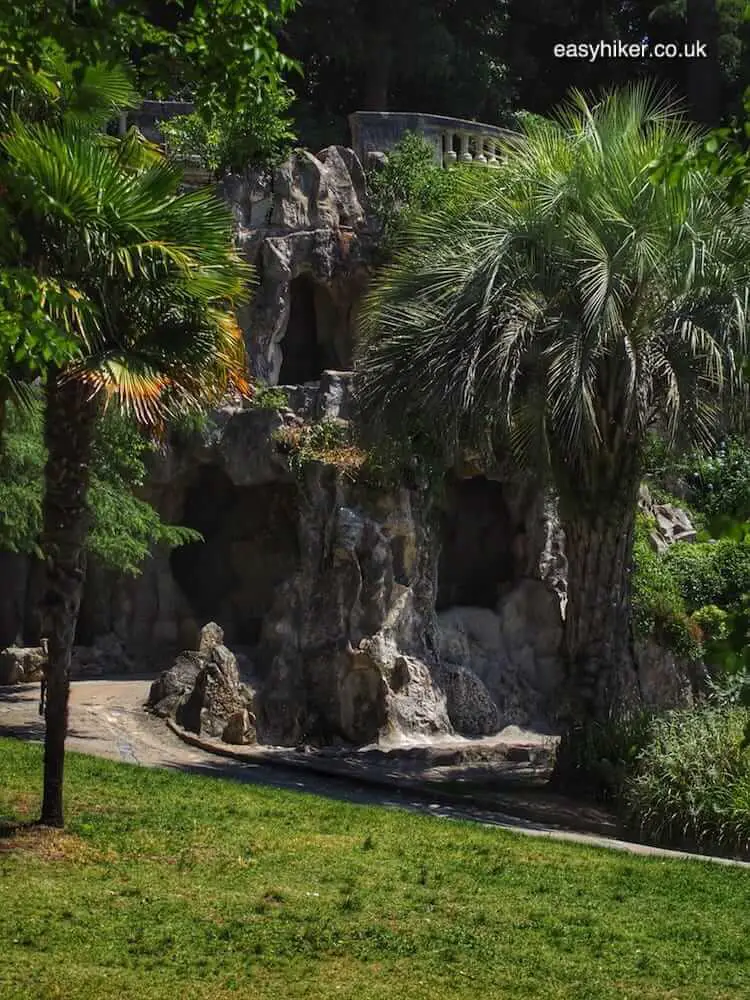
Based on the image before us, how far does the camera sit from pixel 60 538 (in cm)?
1212

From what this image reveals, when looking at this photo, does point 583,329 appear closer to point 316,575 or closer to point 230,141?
point 316,575

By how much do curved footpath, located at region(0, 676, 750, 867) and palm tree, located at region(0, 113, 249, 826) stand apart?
4.92 metres

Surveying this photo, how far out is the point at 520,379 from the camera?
1645 cm

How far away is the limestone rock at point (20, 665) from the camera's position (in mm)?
22547

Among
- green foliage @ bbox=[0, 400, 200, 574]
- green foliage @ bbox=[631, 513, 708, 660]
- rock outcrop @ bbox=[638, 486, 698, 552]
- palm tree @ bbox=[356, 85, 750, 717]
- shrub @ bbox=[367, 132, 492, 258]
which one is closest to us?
palm tree @ bbox=[356, 85, 750, 717]

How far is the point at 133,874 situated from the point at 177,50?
5.74 meters

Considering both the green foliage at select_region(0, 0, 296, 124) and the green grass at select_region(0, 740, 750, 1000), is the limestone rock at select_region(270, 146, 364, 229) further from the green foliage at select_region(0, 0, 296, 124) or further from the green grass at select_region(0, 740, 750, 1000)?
the green foliage at select_region(0, 0, 296, 124)

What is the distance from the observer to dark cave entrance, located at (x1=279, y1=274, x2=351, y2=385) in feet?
89.6

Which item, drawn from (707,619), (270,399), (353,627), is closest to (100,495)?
(353,627)

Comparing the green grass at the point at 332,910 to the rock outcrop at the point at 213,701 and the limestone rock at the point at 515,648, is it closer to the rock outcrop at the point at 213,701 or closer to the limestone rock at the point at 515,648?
the rock outcrop at the point at 213,701

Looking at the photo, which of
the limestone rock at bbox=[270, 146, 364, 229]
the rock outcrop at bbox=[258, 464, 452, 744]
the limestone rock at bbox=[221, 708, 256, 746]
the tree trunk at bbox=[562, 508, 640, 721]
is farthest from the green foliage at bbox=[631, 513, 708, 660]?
the limestone rock at bbox=[270, 146, 364, 229]

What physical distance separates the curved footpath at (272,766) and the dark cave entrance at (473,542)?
6.45 metres

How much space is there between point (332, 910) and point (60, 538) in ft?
12.3

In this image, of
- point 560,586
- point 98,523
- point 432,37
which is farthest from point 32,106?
point 432,37
